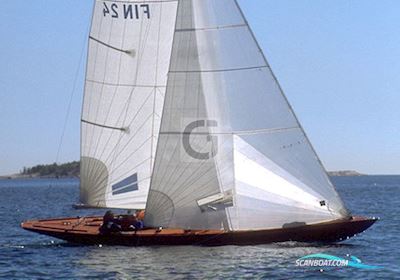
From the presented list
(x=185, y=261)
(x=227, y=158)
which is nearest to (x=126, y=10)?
(x=227, y=158)

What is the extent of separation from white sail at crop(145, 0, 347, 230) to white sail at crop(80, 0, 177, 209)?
2616 mm

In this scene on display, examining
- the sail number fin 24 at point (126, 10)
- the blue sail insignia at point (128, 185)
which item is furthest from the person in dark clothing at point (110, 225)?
the sail number fin 24 at point (126, 10)

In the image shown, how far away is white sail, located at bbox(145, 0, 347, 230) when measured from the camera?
3170 centimetres

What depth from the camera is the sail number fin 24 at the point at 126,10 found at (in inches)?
1366

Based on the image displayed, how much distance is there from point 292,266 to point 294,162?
16.3 feet

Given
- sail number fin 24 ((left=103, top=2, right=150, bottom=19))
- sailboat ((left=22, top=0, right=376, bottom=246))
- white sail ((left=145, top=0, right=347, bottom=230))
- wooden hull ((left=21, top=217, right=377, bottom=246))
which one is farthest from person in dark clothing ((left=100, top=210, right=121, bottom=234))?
sail number fin 24 ((left=103, top=2, right=150, bottom=19))

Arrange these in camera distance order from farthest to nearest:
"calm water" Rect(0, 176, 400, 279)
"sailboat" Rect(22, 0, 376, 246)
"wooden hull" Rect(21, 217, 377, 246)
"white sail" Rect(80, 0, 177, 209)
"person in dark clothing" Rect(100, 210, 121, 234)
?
A: "white sail" Rect(80, 0, 177, 209), "person in dark clothing" Rect(100, 210, 121, 234), "sailboat" Rect(22, 0, 376, 246), "wooden hull" Rect(21, 217, 377, 246), "calm water" Rect(0, 176, 400, 279)

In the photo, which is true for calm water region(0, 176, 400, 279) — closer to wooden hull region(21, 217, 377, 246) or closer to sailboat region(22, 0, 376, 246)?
wooden hull region(21, 217, 377, 246)

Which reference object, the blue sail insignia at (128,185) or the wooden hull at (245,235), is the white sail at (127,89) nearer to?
the blue sail insignia at (128,185)

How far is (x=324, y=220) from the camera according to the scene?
31.9 m

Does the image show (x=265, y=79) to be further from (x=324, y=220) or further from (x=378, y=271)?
(x=378, y=271)

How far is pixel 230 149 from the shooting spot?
105ft

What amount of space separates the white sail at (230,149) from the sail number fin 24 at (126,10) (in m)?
2.87

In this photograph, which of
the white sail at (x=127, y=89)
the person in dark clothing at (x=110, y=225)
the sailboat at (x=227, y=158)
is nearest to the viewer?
the sailboat at (x=227, y=158)
